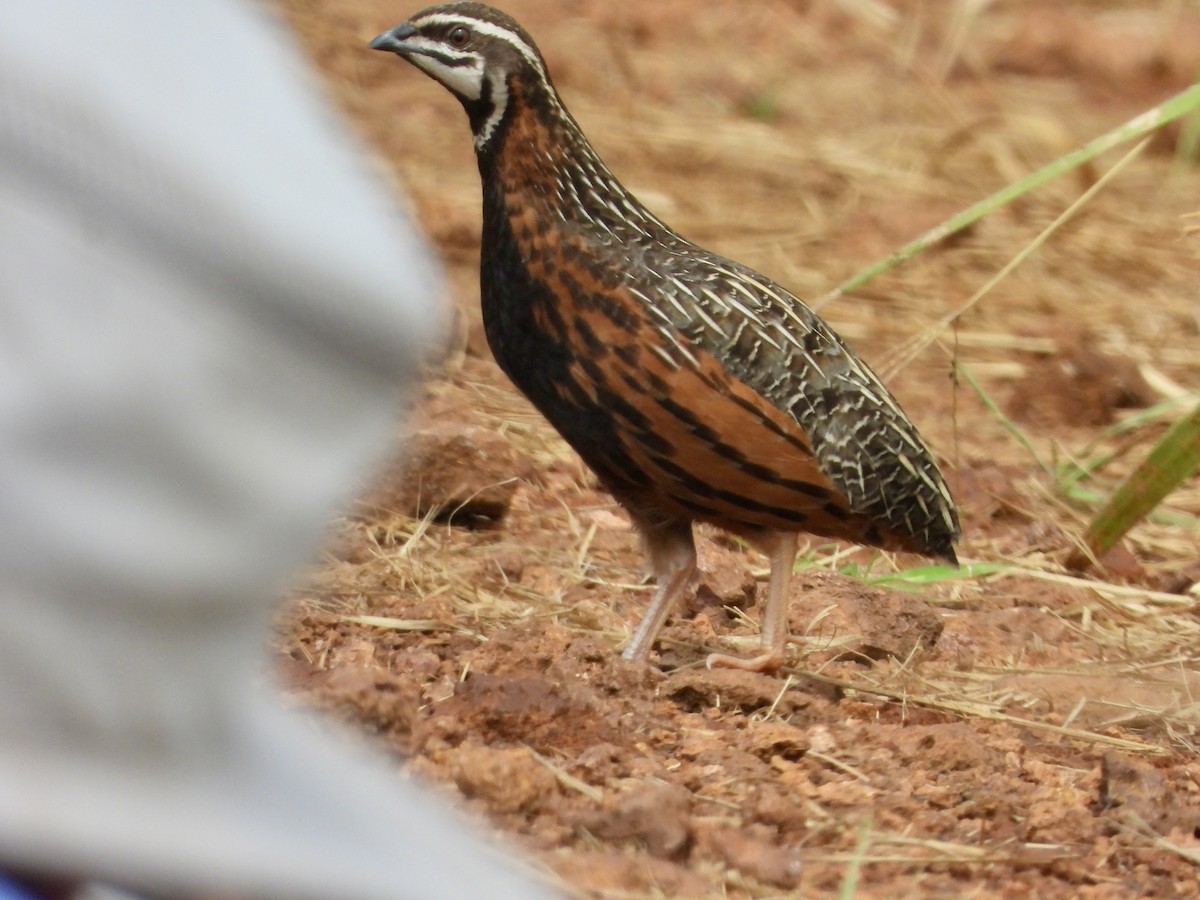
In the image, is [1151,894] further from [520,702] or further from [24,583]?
[24,583]

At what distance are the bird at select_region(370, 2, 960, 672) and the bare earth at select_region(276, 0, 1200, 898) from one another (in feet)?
0.90

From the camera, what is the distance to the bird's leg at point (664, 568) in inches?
157

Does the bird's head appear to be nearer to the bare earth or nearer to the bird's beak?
the bird's beak

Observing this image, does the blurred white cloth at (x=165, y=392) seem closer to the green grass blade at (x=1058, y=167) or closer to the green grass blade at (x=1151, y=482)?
the green grass blade at (x=1058, y=167)

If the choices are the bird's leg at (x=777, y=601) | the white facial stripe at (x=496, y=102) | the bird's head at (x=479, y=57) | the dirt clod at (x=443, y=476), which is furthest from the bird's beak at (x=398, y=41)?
the bird's leg at (x=777, y=601)

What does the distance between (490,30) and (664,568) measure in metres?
1.24

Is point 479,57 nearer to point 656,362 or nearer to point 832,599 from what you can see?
point 656,362

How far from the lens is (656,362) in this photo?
3613 mm

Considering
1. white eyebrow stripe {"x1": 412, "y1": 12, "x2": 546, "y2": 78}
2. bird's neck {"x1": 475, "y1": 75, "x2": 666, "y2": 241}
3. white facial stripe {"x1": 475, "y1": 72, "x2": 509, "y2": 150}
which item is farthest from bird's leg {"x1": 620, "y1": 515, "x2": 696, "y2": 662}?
white eyebrow stripe {"x1": 412, "y1": 12, "x2": 546, "y2": 78}

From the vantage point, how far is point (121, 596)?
1.14 m

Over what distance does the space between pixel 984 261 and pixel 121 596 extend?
715cm

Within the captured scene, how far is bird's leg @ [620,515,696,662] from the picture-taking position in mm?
3986

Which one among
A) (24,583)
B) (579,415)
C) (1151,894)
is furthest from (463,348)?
(24,583)

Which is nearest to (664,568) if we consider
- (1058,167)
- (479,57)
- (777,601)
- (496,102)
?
(777,601)
